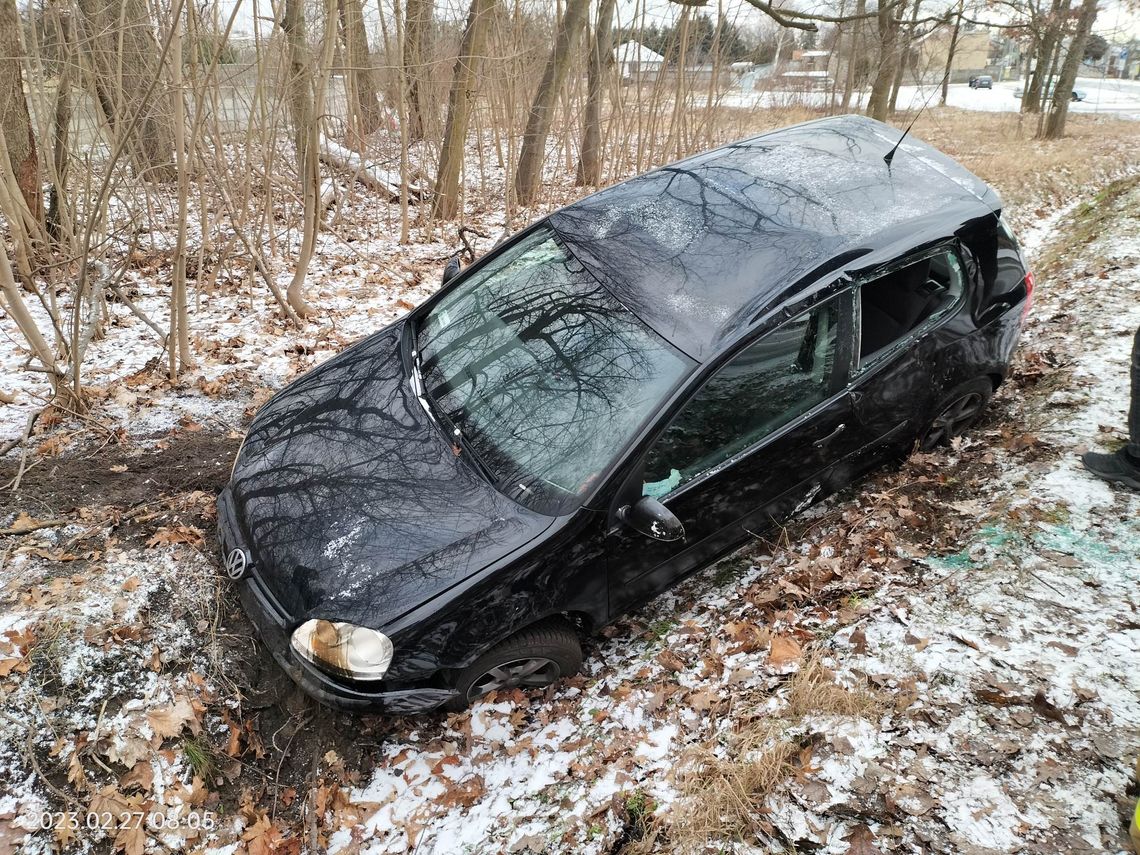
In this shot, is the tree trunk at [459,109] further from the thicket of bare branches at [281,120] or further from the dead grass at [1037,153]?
the dead grass at [1037,153]

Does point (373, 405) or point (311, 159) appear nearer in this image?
point (373, 405)

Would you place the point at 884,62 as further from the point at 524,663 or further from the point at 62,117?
the point at 524,663

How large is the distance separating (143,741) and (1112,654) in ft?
12.7

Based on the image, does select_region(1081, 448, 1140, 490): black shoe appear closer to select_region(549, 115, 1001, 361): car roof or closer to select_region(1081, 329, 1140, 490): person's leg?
select_region(1081, 329, 1140, 490): person's leg

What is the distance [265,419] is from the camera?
3.46 m

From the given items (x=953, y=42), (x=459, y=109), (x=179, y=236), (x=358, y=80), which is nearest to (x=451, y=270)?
(x=179, y=236)

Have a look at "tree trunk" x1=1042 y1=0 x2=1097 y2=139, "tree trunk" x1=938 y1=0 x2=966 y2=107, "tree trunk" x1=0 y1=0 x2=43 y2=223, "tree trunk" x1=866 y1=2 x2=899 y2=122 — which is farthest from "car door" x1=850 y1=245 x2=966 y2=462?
"tree trunk" x1=1042 y1=0 x2=1097 y2=139

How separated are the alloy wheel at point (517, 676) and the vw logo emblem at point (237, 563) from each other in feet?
3.52

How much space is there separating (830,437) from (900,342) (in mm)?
677

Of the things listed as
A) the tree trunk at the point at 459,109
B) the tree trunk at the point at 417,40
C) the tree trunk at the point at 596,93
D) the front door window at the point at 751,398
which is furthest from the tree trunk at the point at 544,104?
the front door window at the point at 751,398

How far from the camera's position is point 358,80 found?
8641mm

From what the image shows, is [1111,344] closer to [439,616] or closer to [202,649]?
[439,616]

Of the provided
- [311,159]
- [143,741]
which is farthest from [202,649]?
[311,159]

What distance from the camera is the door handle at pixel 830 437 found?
10.7ft
